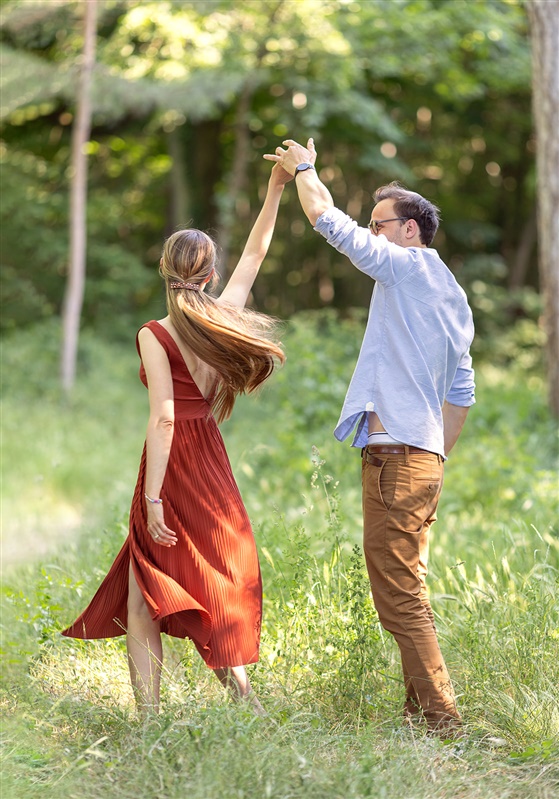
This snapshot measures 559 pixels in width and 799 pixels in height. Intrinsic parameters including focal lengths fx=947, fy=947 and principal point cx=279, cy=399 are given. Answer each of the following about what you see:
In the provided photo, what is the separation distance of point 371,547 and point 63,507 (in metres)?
5.11

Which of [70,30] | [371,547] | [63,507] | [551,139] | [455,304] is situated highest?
[70,30]

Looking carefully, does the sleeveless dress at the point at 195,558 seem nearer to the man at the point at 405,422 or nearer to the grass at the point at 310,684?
the grass at the point at 310,684

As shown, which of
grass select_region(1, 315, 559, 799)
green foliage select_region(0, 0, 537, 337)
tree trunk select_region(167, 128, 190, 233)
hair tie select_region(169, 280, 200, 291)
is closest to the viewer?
grass select_region(1, 315, 559, 799)

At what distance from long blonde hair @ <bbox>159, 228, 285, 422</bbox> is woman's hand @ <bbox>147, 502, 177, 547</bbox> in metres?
0.51

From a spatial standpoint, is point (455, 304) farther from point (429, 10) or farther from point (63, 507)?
point (429, 10)

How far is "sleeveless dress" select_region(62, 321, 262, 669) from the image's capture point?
3.66 metres

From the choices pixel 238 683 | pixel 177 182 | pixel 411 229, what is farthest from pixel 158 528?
pixel 177 182

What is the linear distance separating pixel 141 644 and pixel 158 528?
0.46 m

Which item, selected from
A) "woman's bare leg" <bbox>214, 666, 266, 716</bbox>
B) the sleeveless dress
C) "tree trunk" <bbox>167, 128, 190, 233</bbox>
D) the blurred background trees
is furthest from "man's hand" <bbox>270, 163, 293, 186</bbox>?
"tree trunk" <bbox>167, 128, 190, 233</bbox>

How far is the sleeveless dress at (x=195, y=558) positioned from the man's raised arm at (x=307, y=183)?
2.48 feet

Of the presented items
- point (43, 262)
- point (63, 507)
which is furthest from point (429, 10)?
point (63, 507)

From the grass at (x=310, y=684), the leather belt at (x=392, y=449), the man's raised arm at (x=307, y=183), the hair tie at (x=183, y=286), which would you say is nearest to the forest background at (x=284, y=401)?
the grass at (x=310, y=684)

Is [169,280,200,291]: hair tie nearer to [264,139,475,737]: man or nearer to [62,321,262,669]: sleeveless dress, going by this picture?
[62,321,262,669]: sleeveless dress

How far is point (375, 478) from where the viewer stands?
3652mm
